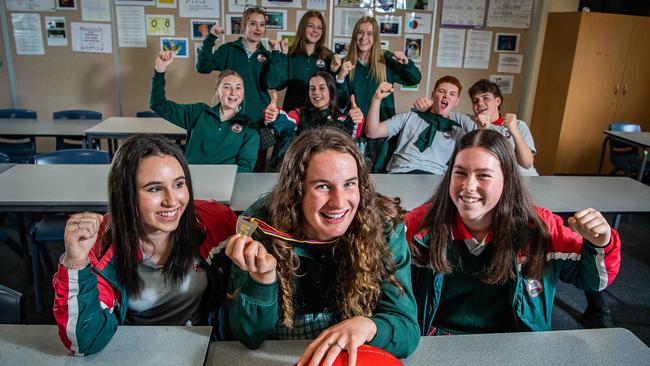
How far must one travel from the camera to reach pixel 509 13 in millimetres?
5836

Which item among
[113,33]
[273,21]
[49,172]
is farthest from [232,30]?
[49,172]

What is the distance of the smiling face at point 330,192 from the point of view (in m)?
1.26

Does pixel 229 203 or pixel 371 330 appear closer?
pixel 371 330

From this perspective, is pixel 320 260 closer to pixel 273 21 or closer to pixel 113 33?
pixel 273 21

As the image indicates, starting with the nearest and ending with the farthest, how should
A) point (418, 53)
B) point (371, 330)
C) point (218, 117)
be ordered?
1. point (371, 330)
2. point (218, 117)
3. point (418, 53)

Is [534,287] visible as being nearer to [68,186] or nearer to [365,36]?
[68,186]

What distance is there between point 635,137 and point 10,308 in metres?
5.21

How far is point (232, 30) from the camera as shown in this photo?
Result: 548 centimetres

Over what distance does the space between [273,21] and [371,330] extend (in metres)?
4.97

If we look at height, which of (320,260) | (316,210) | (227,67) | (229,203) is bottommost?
(229,203)

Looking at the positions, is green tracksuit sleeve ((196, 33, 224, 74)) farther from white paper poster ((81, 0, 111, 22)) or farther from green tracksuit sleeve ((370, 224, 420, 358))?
green tracksuit sleeve ((370, 224, 420, 358))

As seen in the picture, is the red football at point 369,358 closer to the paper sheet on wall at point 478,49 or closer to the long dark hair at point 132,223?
the long dark hair at point 132,223

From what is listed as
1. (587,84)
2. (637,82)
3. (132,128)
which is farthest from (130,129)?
(637,82)

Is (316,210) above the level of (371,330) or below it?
above
